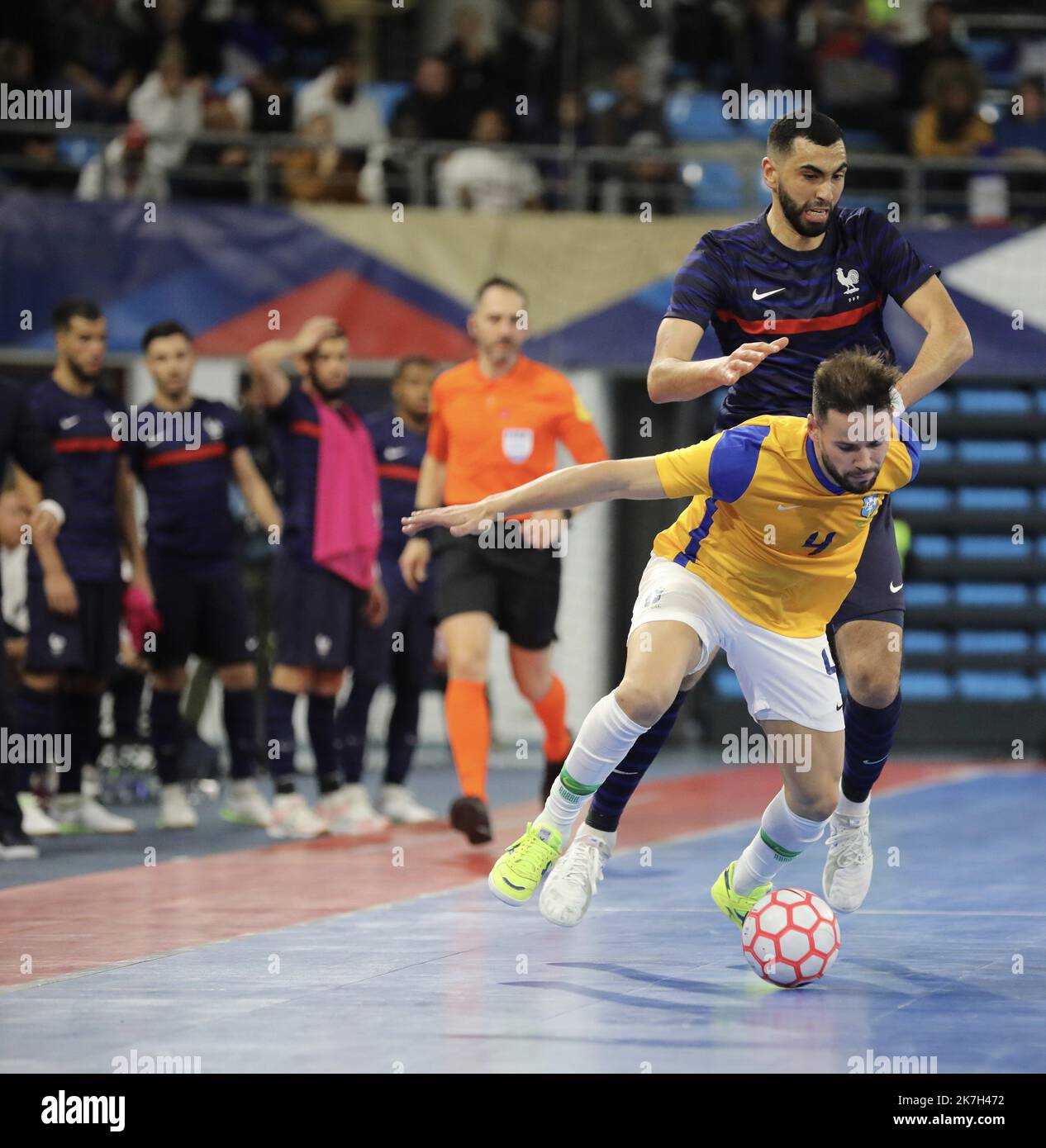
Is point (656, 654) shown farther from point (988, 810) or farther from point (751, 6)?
point (751, 6)

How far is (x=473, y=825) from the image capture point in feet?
26.0

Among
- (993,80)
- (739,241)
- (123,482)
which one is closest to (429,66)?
(993,80)

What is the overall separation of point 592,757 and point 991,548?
1183cm

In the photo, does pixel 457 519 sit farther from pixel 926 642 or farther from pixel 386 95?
pixel 386 95

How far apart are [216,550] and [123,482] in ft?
1.94

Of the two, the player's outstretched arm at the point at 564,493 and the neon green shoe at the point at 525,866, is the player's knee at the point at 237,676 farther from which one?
the player's outstretched arm at the point at 564,493

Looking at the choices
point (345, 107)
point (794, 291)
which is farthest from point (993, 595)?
point (794, 291)

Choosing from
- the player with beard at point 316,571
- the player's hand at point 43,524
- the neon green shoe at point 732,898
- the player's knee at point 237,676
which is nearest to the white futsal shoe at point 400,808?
the player with beard at point 316,571

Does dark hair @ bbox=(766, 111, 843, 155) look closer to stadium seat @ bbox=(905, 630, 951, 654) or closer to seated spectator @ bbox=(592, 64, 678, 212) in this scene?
seated spectator @ bbox=(592, 64, 678, 212)

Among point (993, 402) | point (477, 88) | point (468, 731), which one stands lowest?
point (468, 731)

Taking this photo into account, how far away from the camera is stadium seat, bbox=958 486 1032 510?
54.2 ft

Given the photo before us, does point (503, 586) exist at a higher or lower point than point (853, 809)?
higher

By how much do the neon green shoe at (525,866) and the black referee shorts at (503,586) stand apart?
2.80m

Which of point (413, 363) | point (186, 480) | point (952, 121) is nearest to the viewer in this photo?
point (186, 480)
